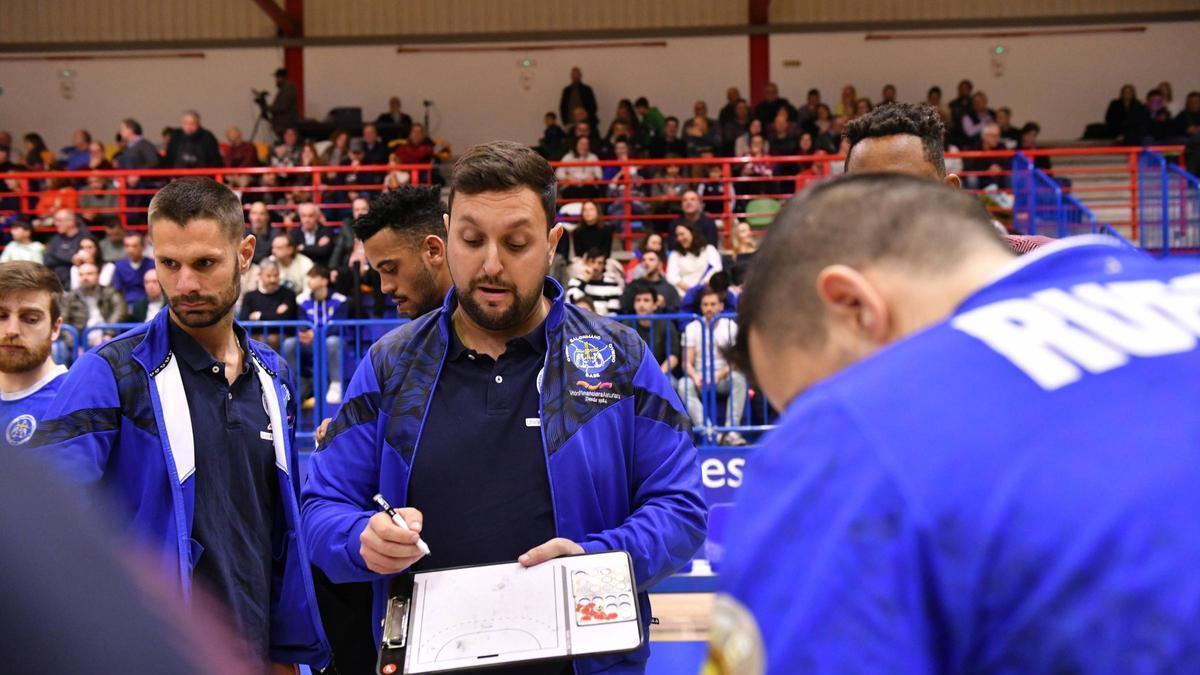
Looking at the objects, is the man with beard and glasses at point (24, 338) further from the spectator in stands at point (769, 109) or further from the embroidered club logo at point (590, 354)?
the spectator in stands at point (769, 109)

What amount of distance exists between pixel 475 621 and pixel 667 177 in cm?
1401

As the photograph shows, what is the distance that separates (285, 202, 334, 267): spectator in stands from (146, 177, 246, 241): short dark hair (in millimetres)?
10244

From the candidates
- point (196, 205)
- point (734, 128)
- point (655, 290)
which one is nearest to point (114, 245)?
point (655, 290)

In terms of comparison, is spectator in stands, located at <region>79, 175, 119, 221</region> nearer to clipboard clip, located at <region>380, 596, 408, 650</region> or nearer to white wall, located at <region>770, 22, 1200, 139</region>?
white wall, located at <region>770, 22, 1200, 139</region>

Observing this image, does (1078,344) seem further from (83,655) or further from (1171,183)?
(1171,183)

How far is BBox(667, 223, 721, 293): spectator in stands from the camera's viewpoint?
12.0m

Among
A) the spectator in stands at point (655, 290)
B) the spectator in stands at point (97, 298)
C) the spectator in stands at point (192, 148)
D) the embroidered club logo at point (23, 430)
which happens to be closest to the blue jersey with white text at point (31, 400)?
the embroidered club logo at point (23, 430)

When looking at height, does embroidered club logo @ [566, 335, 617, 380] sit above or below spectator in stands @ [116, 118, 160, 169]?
below

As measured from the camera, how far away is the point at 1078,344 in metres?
1.03

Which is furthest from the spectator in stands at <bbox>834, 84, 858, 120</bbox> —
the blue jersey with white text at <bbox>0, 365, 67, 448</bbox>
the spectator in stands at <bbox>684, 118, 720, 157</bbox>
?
the blue jersey with white text at <bbox>0, 365, 67, 448</bbox>

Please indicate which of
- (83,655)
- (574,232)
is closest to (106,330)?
(574,232)

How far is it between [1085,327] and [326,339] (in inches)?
344

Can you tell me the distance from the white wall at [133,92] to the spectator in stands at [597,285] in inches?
466

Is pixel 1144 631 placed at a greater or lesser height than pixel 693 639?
greater
